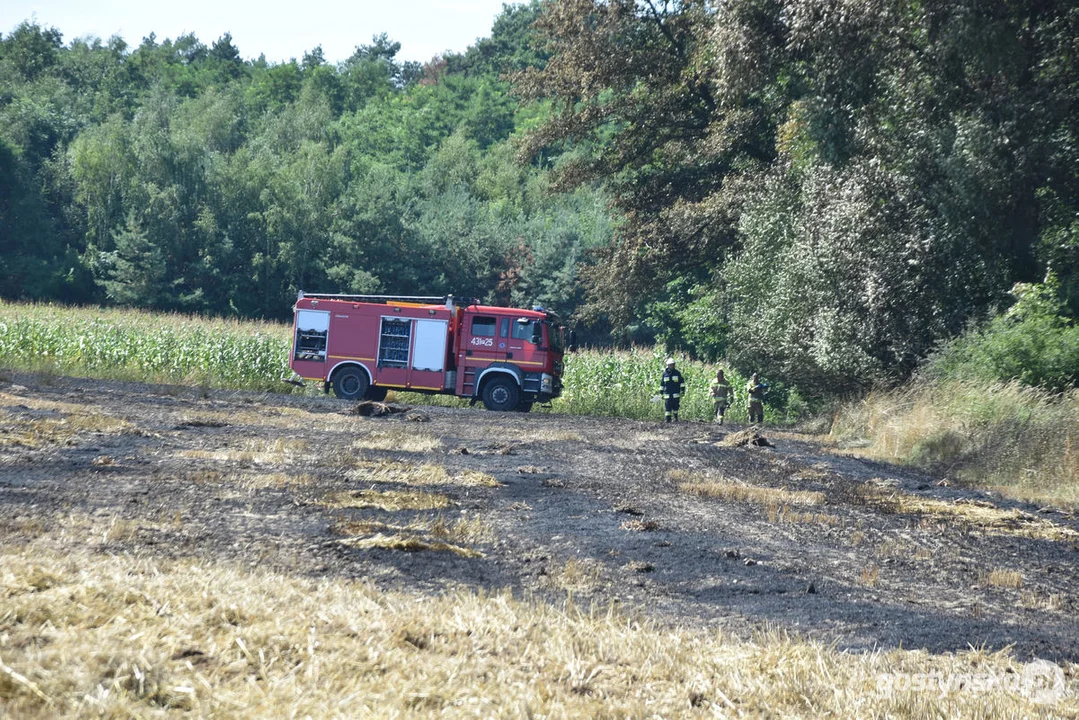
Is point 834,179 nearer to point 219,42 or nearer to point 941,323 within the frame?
point 941,323

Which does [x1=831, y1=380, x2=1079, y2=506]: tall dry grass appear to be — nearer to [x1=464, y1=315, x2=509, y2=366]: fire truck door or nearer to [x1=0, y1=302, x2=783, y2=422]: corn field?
[x1=464, y1=315, x2=509, y2=366]: fire truck door

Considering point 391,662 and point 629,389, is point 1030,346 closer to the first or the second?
point 391,662

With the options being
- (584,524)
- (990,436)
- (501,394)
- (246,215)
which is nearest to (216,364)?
(501,394)

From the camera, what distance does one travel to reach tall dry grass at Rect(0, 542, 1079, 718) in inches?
147

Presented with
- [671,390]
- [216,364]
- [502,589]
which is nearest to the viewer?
[502,589]

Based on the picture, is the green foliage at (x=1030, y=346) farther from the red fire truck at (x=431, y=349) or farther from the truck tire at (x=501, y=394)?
the truck tire at (x=501, y=394)

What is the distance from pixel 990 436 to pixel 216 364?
2346 cm

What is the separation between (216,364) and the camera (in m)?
34.1

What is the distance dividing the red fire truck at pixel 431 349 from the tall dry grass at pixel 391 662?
2470 centimetres

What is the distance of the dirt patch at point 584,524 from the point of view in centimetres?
671

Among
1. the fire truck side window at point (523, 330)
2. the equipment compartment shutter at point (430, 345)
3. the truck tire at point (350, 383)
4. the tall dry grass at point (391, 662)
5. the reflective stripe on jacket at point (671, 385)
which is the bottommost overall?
the truck tire at point (350, 383)

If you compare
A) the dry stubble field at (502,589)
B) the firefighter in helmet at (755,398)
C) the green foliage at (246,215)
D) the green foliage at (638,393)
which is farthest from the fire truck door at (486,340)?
the green foliage at (246,215)

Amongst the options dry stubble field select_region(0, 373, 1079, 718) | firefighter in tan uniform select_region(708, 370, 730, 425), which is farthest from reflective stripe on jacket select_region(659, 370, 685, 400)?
dry stubble field select_region(0, 373, 1079, 718)

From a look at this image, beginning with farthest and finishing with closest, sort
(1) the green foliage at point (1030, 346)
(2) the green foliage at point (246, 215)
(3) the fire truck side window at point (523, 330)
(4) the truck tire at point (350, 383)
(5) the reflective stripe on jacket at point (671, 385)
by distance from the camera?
(2) the green foliage at point (246, 215), (4) the truck tire at point (350, 383), (3) the fire truck side window at point (523, 330), (5) the reflective stripe on jacket at point (671, 385), (1) the green foliage at point (1030, 346)
